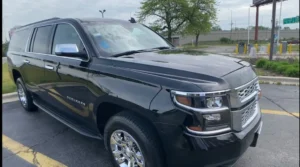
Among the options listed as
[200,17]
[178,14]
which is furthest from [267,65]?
[200,17]

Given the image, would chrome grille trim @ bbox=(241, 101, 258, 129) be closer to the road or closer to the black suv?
the black suv

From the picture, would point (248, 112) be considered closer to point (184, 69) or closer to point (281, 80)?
point (184, 69)

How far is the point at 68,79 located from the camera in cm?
326

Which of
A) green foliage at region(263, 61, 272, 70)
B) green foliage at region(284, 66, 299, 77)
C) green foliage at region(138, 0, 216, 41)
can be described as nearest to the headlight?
green foliage at region(284, 66, 299, 77)

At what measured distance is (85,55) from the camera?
2955 mm

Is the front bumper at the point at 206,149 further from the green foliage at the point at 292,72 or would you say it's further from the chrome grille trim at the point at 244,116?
the green foliage at the point at 292,72

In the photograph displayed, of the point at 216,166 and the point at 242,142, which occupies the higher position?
the point at 242,142

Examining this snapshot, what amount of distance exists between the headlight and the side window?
1.53 meters

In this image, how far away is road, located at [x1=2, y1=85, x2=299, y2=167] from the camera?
10.3ft

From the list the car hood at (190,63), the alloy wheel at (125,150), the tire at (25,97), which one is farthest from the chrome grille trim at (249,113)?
the tire at (25,97)

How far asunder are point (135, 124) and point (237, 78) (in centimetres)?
105

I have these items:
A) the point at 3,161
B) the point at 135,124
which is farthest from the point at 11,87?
the point at 135,124

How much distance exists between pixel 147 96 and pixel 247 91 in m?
1.00

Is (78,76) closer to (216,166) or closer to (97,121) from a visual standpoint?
(97,121)
